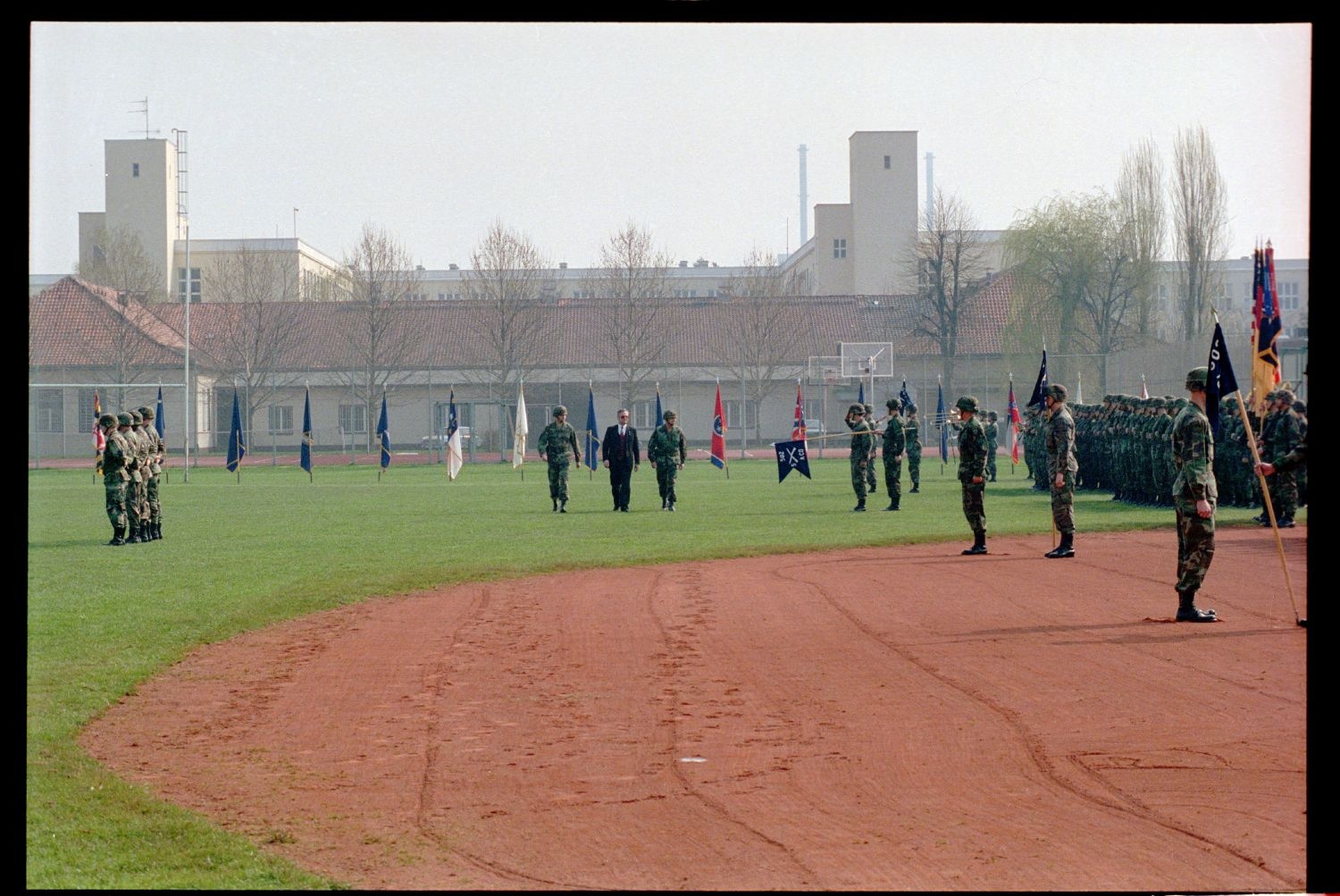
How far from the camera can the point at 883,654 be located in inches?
432

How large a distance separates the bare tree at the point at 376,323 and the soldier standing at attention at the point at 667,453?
33.5m

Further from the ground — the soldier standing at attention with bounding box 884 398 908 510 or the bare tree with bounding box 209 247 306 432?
the bare tree with bounding box 209 247 306 432

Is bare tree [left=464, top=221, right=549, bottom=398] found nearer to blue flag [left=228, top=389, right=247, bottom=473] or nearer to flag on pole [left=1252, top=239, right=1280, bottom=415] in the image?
blue flag [left=228, top=389, right=247, bottom=473]

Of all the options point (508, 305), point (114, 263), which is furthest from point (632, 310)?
point (114, 263)

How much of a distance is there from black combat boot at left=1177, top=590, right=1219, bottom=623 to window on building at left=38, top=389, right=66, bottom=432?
47.3 metres

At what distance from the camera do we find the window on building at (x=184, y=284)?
209 ft

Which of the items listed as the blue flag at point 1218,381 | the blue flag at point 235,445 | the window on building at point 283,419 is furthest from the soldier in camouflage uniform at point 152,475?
the window on building at point 283,419

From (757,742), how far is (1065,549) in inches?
418

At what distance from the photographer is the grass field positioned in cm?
629

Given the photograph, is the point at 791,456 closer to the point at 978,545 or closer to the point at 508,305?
the point at 978,545

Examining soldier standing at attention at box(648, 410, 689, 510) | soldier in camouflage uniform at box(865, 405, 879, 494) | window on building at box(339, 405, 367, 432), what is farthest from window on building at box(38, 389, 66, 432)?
soldier in camouflage uniform at box(865, 405, 879, 494)

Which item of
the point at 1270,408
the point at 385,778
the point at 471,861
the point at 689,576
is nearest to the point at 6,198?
the point at 471,861

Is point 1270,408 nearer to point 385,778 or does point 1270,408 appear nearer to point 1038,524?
point 1038,524

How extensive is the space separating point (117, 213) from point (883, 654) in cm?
5275
